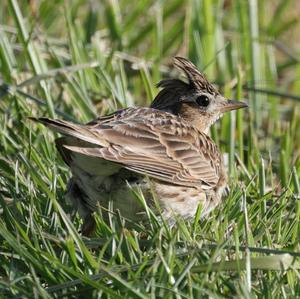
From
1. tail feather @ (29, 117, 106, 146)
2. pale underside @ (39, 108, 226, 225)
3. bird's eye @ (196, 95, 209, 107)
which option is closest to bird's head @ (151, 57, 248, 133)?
bird's eye @ (196, 95, 209, 107)

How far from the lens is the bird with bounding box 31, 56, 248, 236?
4.36 meters

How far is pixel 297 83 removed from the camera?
7973 mm

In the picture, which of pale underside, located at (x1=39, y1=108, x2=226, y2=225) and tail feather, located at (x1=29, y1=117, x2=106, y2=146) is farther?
pale underside, located at (x1=39, y1=108, x2=226, y2=225)

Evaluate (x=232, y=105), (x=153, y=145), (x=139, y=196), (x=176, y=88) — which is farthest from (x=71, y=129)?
(x=232, y=105)

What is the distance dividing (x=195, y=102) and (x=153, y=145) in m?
0.96

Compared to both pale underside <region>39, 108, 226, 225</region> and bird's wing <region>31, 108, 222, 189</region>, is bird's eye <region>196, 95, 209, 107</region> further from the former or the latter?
pale underside <region>39, 108, 226, 225</region>

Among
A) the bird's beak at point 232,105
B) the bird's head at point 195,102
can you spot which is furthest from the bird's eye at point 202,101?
the bird's beak at point 232,105

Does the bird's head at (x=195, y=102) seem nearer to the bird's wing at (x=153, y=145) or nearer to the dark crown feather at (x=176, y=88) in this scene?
the dark crown feather at (x=176, y=88)

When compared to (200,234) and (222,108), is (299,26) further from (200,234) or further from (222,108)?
(200,234)

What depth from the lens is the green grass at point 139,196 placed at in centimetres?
363

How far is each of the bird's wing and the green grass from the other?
225 mm

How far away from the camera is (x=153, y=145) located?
4773 mm

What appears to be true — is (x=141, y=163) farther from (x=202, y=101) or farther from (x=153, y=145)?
(x=202, y=101)

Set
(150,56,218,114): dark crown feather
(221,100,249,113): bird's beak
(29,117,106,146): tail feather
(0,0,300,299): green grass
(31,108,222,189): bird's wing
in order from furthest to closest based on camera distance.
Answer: (221,100,249,113): bird's beak, (150,56,218,114): dark crown feather, (31,108,222,189): bird's wing, (29,117,106,146): tail feather, (0,0,300,299): green grass
